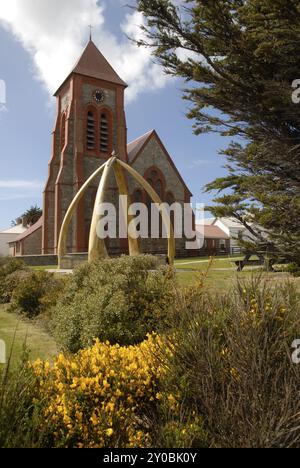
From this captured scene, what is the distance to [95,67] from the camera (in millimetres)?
37625

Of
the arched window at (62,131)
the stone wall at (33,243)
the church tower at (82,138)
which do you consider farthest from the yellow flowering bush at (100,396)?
the arched window at (62,131)

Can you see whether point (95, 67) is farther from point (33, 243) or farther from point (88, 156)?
point (33, 243)

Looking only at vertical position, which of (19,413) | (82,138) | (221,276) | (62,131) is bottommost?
(19,413)

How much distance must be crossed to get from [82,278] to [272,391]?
6.20 metres

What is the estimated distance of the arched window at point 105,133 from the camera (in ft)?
121

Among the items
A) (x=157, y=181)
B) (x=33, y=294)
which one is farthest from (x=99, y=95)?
(x=33, y=294)

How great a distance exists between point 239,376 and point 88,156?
1353 inches

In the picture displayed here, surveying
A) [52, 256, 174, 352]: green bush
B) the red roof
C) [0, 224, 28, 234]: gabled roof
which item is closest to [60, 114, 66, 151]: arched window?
[0, 224, 28, 234]: gabled roof

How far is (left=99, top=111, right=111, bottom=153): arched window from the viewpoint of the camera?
36.8 m

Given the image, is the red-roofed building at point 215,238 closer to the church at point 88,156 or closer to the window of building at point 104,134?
the church at point 88,156

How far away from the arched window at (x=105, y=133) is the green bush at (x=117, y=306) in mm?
30832

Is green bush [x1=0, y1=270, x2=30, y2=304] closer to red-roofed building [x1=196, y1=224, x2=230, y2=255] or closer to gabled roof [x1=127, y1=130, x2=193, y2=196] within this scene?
gabled roof [x1=127, y1=130, x2=193, y2=196]

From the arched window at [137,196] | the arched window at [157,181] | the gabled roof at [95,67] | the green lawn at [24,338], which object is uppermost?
the gabled roof at [95,67]
